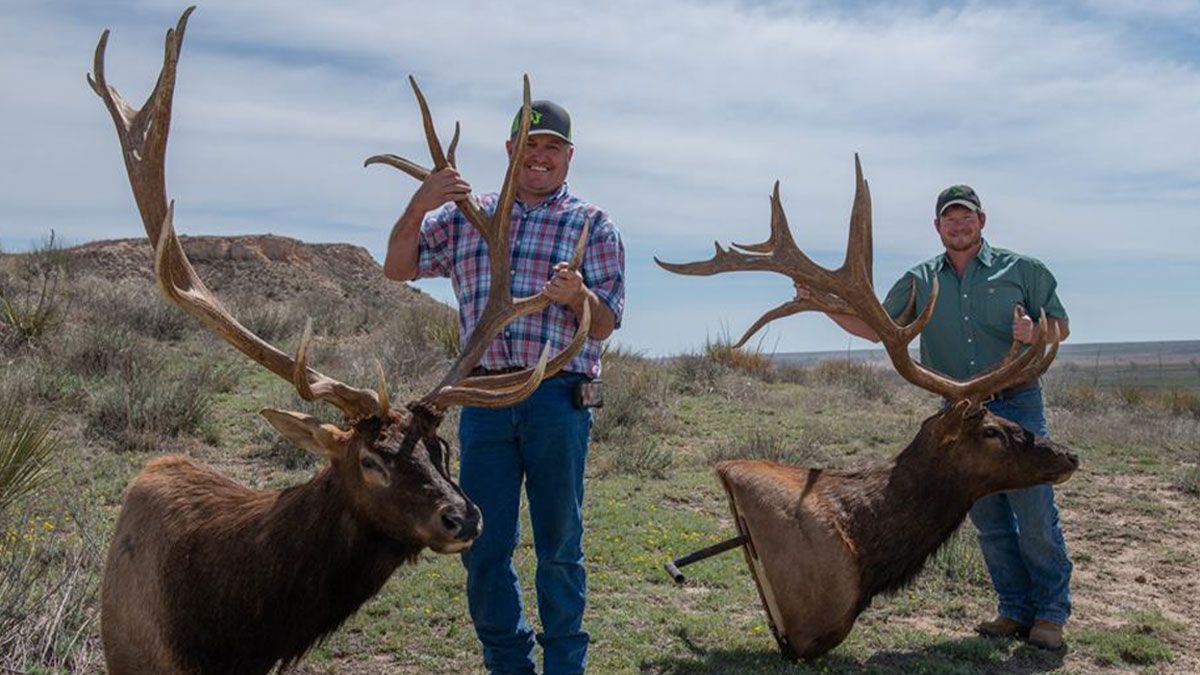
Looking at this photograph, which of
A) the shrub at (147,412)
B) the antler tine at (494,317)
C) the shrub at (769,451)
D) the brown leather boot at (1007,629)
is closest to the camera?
the antler tine at (494,317)

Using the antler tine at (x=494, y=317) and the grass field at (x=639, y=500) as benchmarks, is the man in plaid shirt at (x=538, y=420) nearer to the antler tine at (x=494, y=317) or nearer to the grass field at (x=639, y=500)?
the antler tine at (x=494, y=317)

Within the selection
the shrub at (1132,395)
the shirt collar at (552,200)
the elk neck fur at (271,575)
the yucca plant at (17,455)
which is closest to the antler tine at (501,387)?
the elk neck fur at (271,575)

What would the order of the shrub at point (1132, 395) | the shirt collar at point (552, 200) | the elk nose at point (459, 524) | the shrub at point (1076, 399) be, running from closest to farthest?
the elk nose at point (459, 524) → the shirt collar at point (552, 200) → the shrub at point (1076, 399) → the shrub at point (1132, 395)

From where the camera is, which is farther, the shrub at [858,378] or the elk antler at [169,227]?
the shrub at [858,378]

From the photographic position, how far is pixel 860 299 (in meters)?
6.14

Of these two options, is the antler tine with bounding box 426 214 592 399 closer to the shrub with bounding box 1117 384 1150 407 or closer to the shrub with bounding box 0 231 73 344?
the shrub with bounding box 0 231 73 344

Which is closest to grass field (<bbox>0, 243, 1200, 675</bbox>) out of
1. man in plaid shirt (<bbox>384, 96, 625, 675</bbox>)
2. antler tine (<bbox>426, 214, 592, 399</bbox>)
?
man in plaid shirt (<bbox>384, 96, 625, 675</bbox>)

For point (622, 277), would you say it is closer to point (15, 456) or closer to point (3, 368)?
point (15, 456)

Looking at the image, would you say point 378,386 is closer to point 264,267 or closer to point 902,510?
point 902,510

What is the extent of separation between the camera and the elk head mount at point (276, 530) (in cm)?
393

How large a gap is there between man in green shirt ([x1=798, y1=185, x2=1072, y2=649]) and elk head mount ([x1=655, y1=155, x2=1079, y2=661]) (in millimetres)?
219

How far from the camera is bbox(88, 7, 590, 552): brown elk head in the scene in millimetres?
3867

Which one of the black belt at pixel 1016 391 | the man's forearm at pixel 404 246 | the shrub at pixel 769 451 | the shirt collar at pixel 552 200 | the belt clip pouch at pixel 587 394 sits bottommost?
the shrub at pixel 769 451

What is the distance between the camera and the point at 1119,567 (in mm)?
7770
